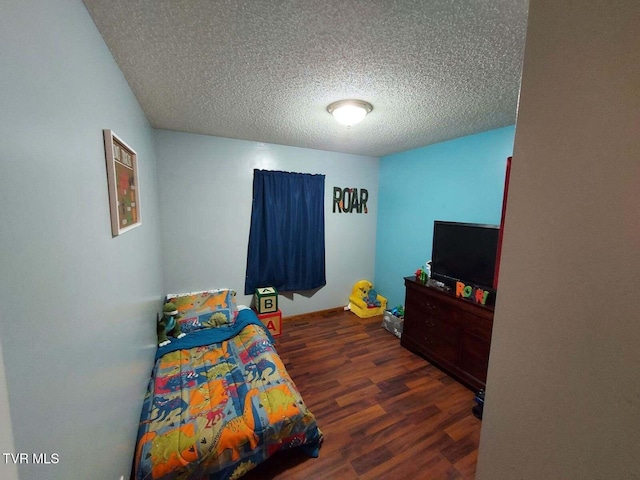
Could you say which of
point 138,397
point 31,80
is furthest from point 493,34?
point 138,397

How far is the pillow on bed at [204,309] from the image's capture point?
2.49m

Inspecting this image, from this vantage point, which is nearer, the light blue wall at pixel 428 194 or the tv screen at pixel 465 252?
the tv screen at pixel 465 252

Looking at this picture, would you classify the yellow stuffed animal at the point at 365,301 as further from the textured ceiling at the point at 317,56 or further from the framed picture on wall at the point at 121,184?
the framed picture on wall at the point at 121,184

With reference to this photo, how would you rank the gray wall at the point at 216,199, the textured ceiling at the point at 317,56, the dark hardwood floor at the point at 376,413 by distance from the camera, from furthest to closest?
the gray wall at the point at 216,199 → the dark hardwood floor at the point at 376,413 → the textured ceiling at the point at 317,56

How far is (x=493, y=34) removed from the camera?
110 cm

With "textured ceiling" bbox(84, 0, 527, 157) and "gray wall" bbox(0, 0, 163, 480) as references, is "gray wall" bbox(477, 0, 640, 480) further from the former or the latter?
"gray wall" bbox(0, 0, 163, 480)

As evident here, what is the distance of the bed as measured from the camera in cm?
132

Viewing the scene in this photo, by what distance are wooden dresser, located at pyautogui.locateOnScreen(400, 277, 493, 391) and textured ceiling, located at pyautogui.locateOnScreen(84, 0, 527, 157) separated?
1.67m

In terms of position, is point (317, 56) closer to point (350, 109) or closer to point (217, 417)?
point (350, 109)

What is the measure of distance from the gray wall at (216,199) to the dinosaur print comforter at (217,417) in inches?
44.0

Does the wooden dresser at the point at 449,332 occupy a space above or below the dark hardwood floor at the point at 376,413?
above

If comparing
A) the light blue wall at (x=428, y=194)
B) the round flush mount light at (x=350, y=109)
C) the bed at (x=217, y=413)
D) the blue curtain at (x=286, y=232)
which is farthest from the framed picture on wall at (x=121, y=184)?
the light blue wall at (x=428, y=194)

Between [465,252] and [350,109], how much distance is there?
5.67 ft

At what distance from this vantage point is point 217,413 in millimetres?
1536
